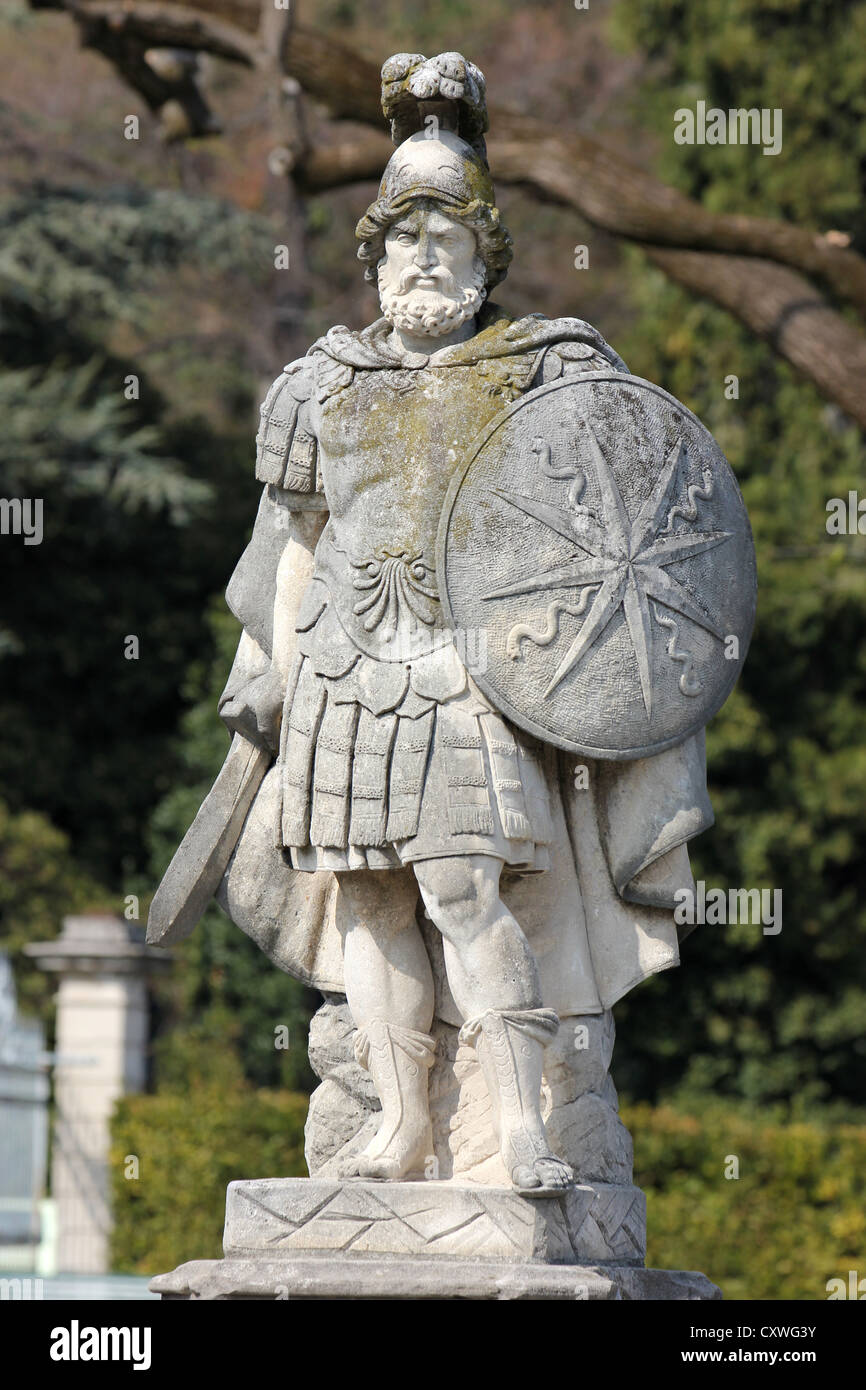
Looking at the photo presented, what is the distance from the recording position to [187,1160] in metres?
12.6

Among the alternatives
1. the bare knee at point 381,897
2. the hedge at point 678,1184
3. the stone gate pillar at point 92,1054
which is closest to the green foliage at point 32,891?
the stone gate pillar at point 92,1054

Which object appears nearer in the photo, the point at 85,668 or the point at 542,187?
the point at 542,187

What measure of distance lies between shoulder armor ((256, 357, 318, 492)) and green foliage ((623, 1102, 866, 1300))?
739cm

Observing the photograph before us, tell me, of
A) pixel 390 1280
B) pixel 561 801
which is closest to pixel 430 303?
pixel 561 801

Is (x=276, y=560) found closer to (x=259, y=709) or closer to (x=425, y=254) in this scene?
(x=259, y=709)

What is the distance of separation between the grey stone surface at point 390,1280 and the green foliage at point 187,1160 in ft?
24.7

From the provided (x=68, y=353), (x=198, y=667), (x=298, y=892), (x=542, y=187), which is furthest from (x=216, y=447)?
(x=298, y=892)

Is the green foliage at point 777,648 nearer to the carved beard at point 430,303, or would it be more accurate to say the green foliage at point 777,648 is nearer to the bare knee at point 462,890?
the carved beard at point 430,303

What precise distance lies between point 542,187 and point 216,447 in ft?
22.6

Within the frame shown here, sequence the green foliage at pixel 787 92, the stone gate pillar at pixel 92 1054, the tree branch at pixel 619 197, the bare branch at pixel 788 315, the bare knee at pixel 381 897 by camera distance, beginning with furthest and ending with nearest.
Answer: the green foliage at pixel 787 92, the stone gate pillar at pixel 92 1054, the bare branch at pixel 788 315, the tree branch at pixel 619 197, the bare knee at pixel 381 897

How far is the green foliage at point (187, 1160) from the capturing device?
40.5 feet

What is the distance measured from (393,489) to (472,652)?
436 millimetres

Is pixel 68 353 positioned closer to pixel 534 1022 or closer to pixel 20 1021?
pixel 20 1021

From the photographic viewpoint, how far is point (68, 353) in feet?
58.2
